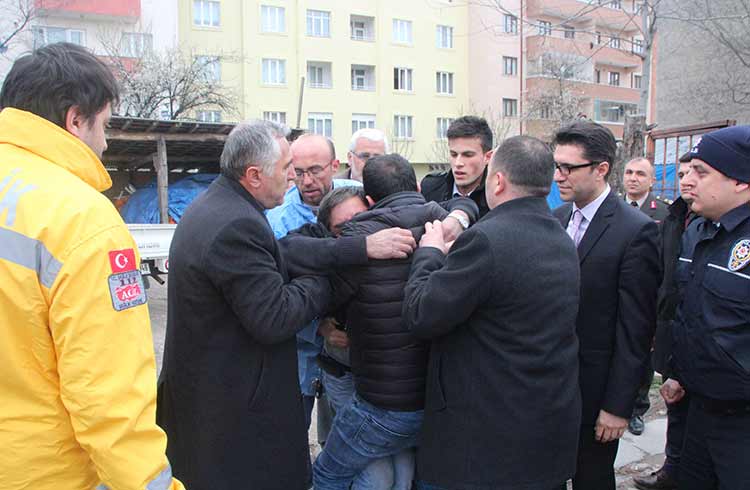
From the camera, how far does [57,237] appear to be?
1508 mm

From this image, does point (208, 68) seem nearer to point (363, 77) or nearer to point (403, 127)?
point (363, 77)

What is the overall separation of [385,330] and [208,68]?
26.4 metres

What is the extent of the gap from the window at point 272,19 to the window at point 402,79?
6832mm

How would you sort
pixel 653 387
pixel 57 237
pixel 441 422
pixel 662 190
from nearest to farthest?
pixel 57 237
pixel 441 422
pixel 653 387
pixel 662 190

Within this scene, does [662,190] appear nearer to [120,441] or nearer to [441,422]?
[441,422]

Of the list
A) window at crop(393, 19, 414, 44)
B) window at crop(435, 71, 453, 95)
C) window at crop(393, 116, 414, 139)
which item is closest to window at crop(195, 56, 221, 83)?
window at crop(393, 116, 414, 139)

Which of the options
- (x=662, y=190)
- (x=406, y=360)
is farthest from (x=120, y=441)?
(x=662, y=190)

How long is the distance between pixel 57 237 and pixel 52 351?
1.03 feet

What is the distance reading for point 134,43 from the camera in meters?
25.2

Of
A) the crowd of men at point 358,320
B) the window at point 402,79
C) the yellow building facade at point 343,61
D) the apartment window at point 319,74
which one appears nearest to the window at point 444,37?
the yellow building facade at point 343,61

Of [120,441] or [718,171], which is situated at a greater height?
[718,171]

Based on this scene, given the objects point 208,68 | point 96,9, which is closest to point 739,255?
point 208,68

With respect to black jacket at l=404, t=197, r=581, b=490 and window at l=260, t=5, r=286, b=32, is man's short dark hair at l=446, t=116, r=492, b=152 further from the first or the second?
window at l=260, t=5, r=286, b=32

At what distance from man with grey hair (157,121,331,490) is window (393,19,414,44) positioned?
33.8 m
